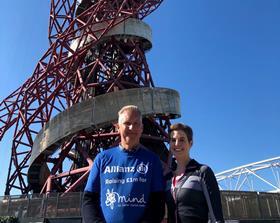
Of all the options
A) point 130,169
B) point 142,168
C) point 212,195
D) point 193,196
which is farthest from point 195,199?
point 130,169

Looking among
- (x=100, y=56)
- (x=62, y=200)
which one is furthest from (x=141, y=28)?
(x=62, y=200)

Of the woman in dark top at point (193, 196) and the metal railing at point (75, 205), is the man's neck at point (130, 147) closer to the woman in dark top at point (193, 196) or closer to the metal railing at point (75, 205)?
the woman in dark top at point (193, 196)

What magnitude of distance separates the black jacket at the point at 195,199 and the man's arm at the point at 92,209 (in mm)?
762

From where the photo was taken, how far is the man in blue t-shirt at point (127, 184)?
325cm

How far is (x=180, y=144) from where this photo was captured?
4039mm

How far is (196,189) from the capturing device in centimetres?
363

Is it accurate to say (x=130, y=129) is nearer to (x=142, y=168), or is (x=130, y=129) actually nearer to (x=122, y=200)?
(x=142, y=168)

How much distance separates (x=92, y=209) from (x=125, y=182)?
0.42 m

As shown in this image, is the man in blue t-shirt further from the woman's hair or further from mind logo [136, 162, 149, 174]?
the woman's hair

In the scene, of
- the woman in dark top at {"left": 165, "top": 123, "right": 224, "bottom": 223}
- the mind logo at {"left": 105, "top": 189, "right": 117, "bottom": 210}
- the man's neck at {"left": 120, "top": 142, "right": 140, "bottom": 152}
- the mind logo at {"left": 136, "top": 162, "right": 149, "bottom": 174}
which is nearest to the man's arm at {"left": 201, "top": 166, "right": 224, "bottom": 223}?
the woman in dark top at {"left": 165, "top": 123, "right": 224, "bottom": 223}

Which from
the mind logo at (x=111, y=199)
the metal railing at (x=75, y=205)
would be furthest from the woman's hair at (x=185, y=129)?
the metal railing at (x=75, y=205)

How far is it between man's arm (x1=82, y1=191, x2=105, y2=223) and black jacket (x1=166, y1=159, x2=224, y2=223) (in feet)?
2.50

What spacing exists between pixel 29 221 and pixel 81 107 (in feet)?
24.7

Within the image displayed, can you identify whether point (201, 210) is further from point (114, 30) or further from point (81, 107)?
point (114, 30)
